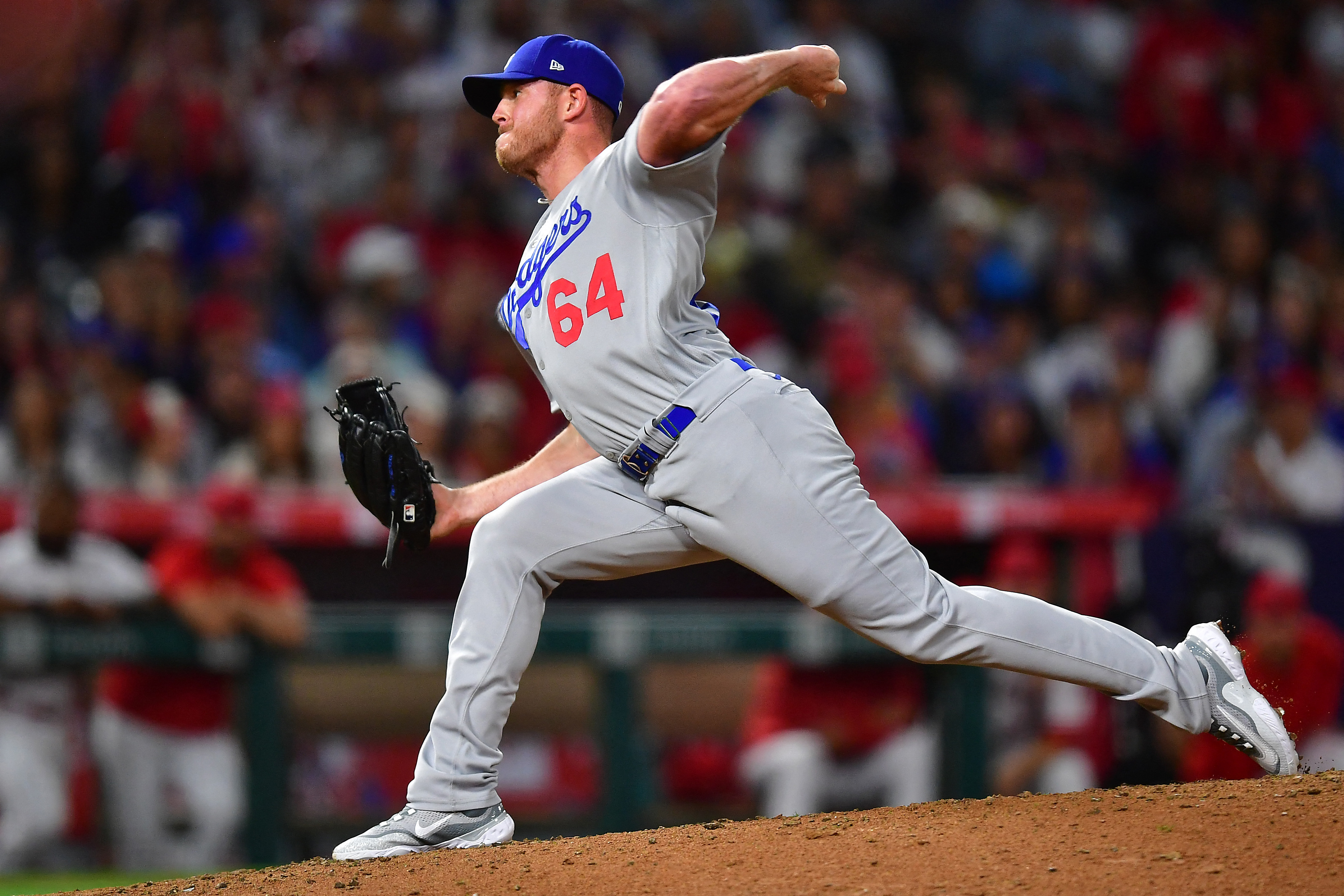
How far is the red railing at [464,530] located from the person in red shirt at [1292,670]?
0.64 m

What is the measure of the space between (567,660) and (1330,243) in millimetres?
5246

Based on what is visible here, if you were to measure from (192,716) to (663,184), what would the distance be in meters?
3.49

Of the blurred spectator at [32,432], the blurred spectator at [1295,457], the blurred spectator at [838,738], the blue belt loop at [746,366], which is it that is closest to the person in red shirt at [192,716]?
the blurred spectator at [32,432]

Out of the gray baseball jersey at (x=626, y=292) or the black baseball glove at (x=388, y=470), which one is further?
the black baseball glove at (x=388, y=470)

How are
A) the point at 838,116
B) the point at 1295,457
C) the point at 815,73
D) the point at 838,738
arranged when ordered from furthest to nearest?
the point at 838,116, the point at 1295,457, the point at 838,738, the point at 815,73

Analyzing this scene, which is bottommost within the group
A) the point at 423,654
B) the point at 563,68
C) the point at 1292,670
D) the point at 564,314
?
the point at 1292,670

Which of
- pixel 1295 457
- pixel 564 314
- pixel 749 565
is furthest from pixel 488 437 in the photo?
pixel 1295 457

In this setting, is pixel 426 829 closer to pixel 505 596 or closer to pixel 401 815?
→ pixel 401 815

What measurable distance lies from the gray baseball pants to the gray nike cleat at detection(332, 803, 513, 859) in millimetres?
25

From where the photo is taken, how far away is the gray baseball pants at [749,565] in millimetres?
2920

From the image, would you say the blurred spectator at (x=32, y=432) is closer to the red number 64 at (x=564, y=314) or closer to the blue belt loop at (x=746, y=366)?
the red number 64 at (x=564, y=314)

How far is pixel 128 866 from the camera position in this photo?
5297mm

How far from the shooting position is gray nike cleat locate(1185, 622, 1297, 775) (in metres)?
3.22

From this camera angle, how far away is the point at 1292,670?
541 cm
